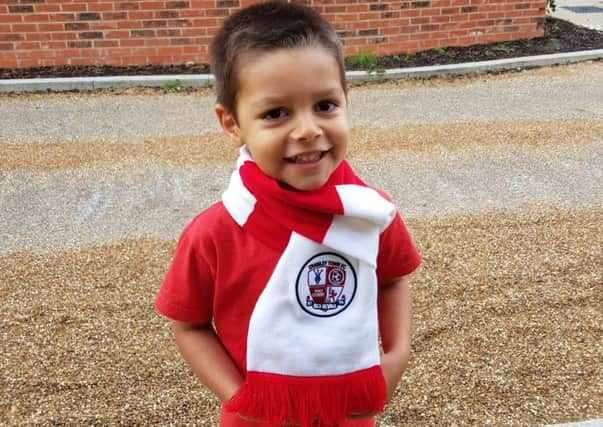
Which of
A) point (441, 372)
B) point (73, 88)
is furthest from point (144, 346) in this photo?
point (73, 88)

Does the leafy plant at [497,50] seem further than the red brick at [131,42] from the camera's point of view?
Yes

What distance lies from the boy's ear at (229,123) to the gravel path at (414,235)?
175 cm

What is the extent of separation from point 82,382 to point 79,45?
18.8 feet

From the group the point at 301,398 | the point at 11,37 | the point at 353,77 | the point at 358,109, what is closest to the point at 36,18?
the point at 11,37

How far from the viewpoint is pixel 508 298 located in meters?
3.70

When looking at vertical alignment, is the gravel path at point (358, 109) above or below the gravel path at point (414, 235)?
above

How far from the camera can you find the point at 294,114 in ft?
4.46

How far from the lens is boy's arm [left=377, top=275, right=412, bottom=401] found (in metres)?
1.59

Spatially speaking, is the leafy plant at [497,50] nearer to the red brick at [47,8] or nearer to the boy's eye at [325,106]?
the red brick at [47,8]

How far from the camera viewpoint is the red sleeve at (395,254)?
1.60 meters

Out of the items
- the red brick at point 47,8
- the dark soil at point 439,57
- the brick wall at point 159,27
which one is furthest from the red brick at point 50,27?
the dark soil at point 439,57

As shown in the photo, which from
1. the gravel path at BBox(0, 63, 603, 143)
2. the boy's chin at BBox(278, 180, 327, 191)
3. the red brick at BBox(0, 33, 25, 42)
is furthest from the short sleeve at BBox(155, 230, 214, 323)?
the red brick at BBox(0, 33, 25, 42)

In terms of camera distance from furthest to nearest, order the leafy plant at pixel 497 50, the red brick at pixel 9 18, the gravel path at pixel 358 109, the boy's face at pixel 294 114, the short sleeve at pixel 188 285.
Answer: the leafy plant at pixel 497 50 → the red brick at pixel 9 18 → the gravel path at pixel 358 109 → the short sleeve at pixel 188 285 → the boy's face at pixel 294 114

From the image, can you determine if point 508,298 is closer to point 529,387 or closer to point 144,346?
point 529,387
